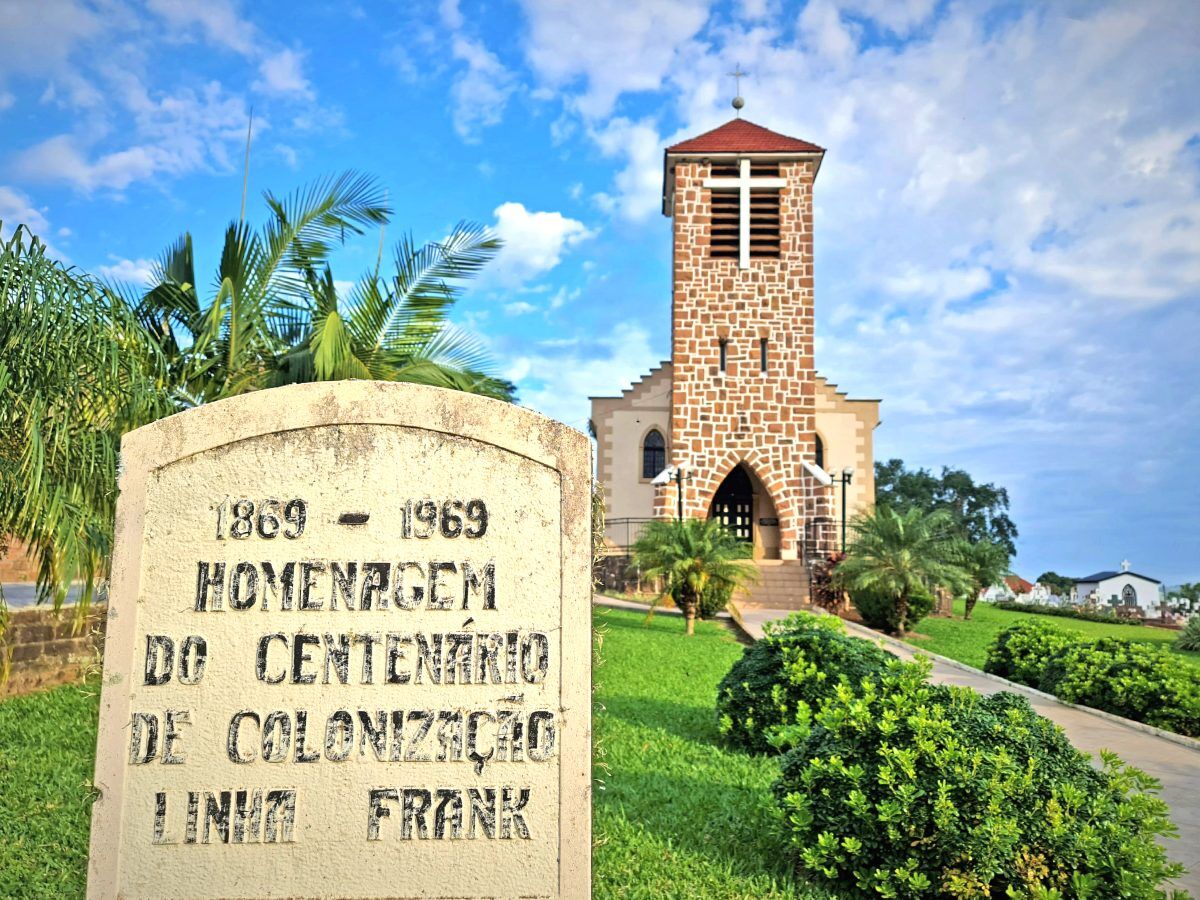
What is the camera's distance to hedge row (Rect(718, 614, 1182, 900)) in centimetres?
360

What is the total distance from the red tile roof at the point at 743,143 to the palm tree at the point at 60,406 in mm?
20894

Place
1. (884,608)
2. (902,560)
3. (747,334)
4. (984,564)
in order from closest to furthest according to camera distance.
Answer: (902,560), (884,608), (747,334), (984,564)

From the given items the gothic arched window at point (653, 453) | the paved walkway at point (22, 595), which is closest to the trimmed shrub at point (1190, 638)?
the gothic arched window at point (653, 453)

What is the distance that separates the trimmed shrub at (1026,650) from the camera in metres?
10.4

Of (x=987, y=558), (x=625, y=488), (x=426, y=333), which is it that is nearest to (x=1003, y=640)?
(x=426, y=333)

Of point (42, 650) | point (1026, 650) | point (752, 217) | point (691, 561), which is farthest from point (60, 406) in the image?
point (752, 217)

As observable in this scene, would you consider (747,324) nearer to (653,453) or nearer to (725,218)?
(725,218)

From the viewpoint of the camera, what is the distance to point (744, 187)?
24406mm

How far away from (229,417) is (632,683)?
7420 mm

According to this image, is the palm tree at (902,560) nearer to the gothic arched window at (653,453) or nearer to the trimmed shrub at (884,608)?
the trimmed shrub at (884,608)

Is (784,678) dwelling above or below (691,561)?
below

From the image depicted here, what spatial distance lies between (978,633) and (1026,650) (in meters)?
9.04

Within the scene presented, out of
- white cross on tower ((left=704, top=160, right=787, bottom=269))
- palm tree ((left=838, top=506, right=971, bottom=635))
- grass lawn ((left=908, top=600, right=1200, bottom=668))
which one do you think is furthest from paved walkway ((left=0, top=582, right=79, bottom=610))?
white cross on tower ((left=704, top=160, right=787, bottom=269))

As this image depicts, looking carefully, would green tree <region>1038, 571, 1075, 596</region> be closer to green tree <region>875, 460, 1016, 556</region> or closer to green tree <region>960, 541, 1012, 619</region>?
green tree <region>875, 460, 1016, 556</region>
